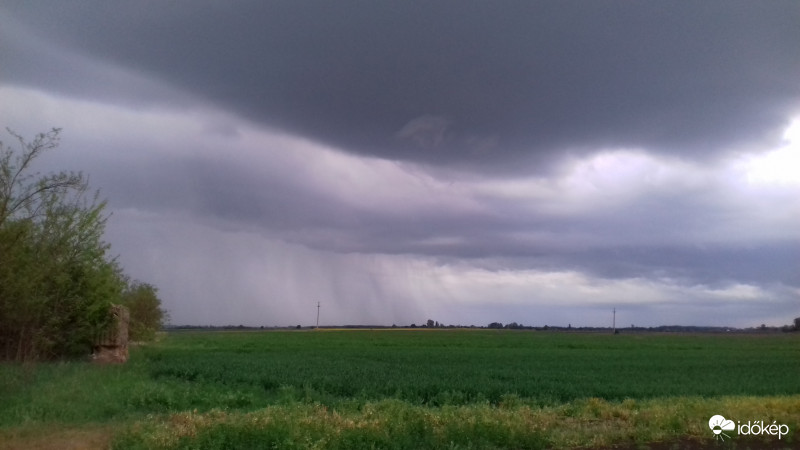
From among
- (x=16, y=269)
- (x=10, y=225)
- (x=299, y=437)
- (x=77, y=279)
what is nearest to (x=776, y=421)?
(x=299, y=437)

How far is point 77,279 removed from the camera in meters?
31.6

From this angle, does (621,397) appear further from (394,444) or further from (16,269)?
(16,269)

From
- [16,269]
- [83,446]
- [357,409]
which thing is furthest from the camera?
[16,269]

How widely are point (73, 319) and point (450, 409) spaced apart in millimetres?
23490

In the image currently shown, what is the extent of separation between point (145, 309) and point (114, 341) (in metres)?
27.6
